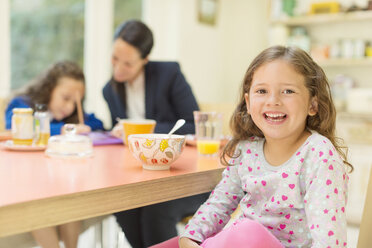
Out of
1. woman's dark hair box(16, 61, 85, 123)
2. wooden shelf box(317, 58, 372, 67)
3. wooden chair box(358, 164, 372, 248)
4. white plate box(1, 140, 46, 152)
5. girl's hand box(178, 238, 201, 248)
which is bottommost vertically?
girl's hand box(178, 238, 201, 248)

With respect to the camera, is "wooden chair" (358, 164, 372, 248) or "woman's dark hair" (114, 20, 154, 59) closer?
"wooden chair" (358, 164, 372, 248)

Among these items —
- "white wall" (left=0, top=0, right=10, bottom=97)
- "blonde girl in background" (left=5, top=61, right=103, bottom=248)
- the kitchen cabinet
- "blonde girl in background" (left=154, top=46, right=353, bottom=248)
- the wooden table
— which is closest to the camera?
the wooden table

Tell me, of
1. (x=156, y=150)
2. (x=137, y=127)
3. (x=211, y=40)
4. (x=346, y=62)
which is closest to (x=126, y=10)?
(x=211, y=40)

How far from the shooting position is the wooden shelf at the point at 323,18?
3539 mm

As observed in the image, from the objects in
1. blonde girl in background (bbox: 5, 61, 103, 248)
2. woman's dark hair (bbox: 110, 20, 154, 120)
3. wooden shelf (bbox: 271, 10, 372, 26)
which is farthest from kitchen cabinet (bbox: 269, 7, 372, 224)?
blonde girl in background (bbox: 5, 61, 103, 248)

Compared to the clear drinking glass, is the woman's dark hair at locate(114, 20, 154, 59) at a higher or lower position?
higher

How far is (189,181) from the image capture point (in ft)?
3.57

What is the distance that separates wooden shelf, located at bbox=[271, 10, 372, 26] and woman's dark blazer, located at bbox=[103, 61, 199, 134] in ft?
6.49

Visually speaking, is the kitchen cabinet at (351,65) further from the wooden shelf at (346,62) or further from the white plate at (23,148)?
the white plate at (23,148)

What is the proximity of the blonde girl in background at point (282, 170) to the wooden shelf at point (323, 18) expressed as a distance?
9.24 ft

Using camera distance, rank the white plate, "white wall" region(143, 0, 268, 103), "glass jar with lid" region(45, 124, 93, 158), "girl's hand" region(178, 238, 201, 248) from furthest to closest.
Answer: "white wall" region(143, 0, 268, 103) → the white plate → "glass jar with lid" region(45, 124, 93, 158) → "girl's hand" region(178, 238, 201, 248)

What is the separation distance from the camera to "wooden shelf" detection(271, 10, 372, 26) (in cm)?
354

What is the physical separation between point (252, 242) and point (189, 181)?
283 millimetres

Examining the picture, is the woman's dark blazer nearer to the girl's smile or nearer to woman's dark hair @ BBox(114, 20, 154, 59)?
woman's dark hair @ BBox(114, 20, 154, 59)
